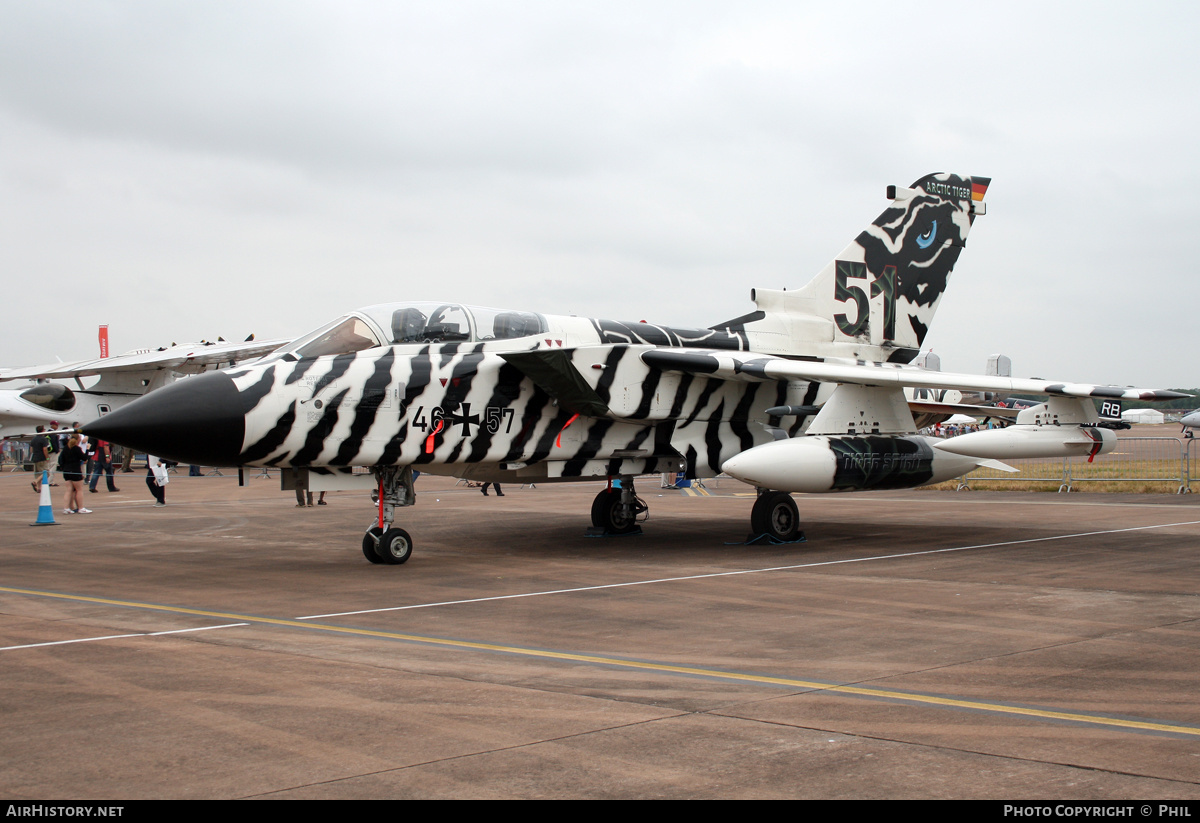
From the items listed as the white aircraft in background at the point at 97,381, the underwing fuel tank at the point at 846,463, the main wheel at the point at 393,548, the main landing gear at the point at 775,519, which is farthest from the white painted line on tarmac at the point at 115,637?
the white aircraft in background at the point at 97,381

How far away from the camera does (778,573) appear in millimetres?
10500

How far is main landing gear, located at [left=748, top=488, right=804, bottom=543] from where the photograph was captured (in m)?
13.4

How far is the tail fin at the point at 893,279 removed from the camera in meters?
15.4

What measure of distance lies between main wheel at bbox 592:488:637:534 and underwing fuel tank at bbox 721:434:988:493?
9.88 feet

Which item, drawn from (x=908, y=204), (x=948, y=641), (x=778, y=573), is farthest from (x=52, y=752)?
(x=908, y=204)

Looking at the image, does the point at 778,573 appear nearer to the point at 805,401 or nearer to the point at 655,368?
the point at 655,368

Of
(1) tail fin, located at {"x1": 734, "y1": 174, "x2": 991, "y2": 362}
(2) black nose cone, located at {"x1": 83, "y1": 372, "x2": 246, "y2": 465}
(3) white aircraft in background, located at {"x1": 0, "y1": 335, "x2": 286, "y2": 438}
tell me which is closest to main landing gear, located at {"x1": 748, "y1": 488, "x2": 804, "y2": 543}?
(1) tail fin, located at {"x1": 734, "y1": 174, "x2": 991, "y2": 362}

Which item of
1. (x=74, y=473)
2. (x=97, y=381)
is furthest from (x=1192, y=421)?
(x=97, y=381)

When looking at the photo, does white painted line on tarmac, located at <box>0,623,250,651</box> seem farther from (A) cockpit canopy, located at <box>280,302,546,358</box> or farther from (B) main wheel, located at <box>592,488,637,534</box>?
(B) main wheel, located at <box>592,488,637,534</box>

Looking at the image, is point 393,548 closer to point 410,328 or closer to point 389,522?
point 389,522

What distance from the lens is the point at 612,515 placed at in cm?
1487

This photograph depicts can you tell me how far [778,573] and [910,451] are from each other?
366cm

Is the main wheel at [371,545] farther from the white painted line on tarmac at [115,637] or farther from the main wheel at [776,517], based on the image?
the main wheel at [776,517]

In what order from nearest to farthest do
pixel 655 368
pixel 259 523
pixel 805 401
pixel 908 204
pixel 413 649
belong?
pixel 413 649 → pixel 655 368 → pixel 805 401 → pixel 908 204 → pixel 259 523
